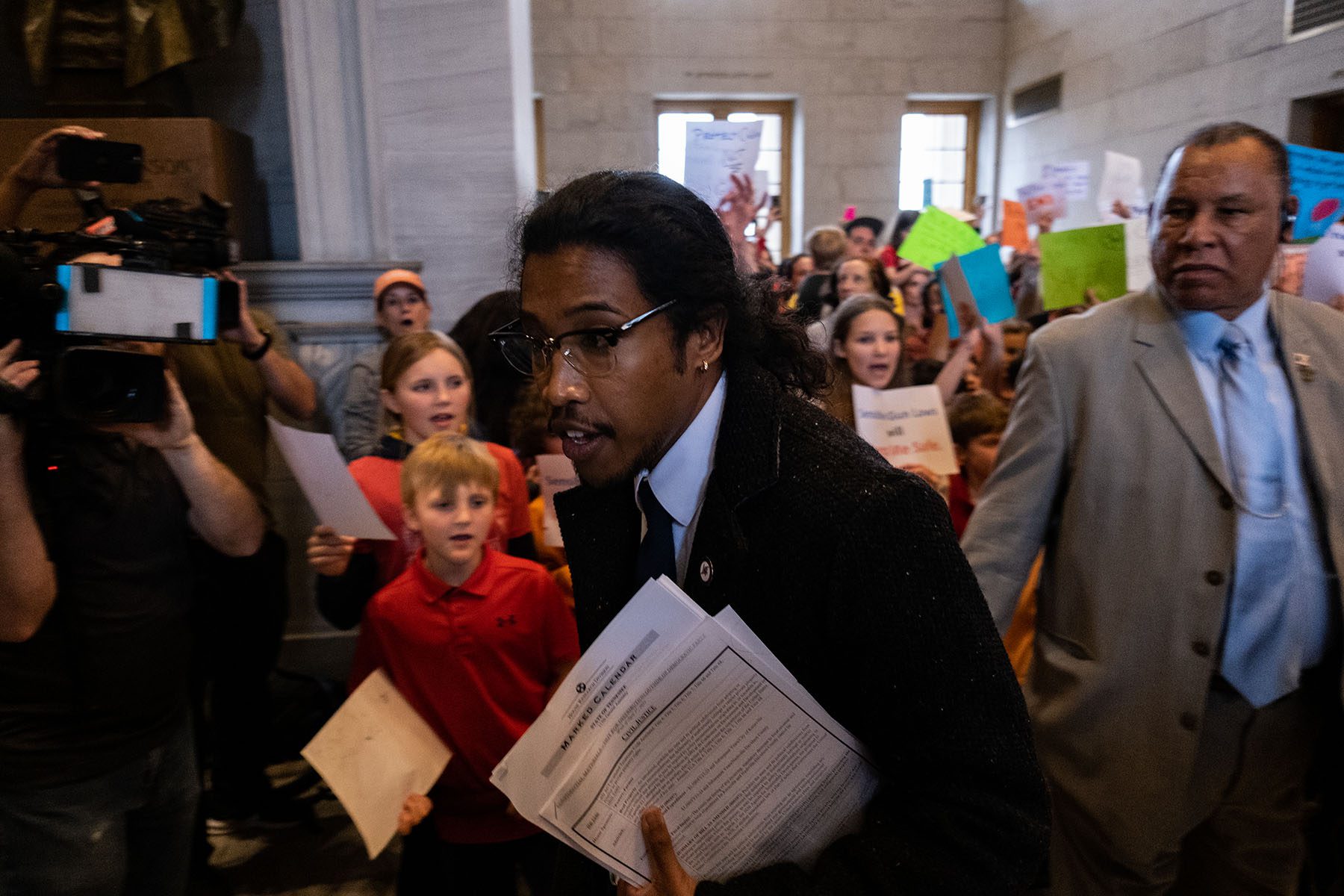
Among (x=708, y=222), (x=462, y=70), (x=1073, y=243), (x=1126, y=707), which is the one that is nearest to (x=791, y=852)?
(x=708, y=222)

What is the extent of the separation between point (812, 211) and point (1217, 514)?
1019cm

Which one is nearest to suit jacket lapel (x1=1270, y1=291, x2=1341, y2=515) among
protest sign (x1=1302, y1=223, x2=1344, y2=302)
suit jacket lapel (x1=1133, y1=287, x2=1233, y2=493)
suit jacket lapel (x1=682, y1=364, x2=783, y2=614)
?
suit jacket lapel (x1=1133, y1=287, x2=1233, y2=493)

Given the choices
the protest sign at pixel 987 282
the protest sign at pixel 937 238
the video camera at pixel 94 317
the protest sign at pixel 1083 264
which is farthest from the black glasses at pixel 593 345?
the protest sign at pixel 937 238

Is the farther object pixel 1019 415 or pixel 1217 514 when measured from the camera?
pixel 1019 415

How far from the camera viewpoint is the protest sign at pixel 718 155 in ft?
12.6

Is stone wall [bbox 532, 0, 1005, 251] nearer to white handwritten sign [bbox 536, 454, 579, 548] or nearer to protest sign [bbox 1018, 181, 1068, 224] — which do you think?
protest sign [bbox 1018, 181, 1068, 224]

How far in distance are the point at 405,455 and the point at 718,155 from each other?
2.07 metres

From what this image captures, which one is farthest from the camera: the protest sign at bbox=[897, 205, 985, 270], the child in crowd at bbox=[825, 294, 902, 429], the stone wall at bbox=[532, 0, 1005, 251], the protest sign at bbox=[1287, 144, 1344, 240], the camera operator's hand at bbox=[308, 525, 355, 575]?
the stone wall at bbox=[532, 0, 1005, 251]

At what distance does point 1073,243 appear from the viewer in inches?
126

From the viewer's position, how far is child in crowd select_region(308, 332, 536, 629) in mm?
2379

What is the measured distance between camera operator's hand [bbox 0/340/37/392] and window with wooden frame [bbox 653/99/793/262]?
33.5 ft

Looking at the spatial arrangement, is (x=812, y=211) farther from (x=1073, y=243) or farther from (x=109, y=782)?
(x=109, y=782)

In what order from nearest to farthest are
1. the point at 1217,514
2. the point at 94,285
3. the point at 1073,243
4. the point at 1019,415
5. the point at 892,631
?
1. the point at 892,631
2. the point at 94,285
3. the point at 1217,514
4. the point at 1019,415
5. the point at 1073,243

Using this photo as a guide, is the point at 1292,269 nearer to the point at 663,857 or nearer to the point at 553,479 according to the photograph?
the point at 553,479
